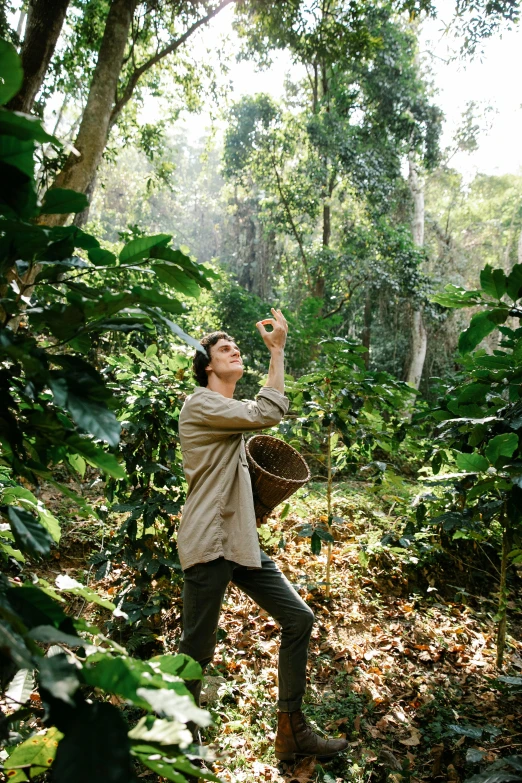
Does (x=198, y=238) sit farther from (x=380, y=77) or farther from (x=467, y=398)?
(x=467, y=398)

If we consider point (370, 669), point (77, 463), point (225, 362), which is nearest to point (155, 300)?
point (77, 463)

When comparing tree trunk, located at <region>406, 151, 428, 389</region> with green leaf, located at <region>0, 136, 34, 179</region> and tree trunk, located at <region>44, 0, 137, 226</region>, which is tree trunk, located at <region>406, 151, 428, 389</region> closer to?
tree trunk, located at <region>44, 0, 137, 226</region>

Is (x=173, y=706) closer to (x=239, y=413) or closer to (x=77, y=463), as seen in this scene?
(x=77, y=463)

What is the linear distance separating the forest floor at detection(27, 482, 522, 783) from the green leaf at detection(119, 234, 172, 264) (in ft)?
5.41

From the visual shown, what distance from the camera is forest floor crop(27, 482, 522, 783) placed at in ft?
7.20

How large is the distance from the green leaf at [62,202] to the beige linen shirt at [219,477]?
126 cm

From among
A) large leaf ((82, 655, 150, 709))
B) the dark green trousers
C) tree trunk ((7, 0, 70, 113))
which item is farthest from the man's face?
tree trunk ((7, 0, 70, 113))

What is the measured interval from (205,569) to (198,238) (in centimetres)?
2854

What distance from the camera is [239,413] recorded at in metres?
2.00

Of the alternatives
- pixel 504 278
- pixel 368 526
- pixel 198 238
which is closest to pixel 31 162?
pixel 504 278

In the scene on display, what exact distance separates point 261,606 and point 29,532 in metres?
1.67

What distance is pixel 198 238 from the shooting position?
28.7 m

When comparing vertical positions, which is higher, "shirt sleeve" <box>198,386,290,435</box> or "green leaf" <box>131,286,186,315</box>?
"green leaf" <box>131,286,186,315</box>

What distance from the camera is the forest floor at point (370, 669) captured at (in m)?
2.19
